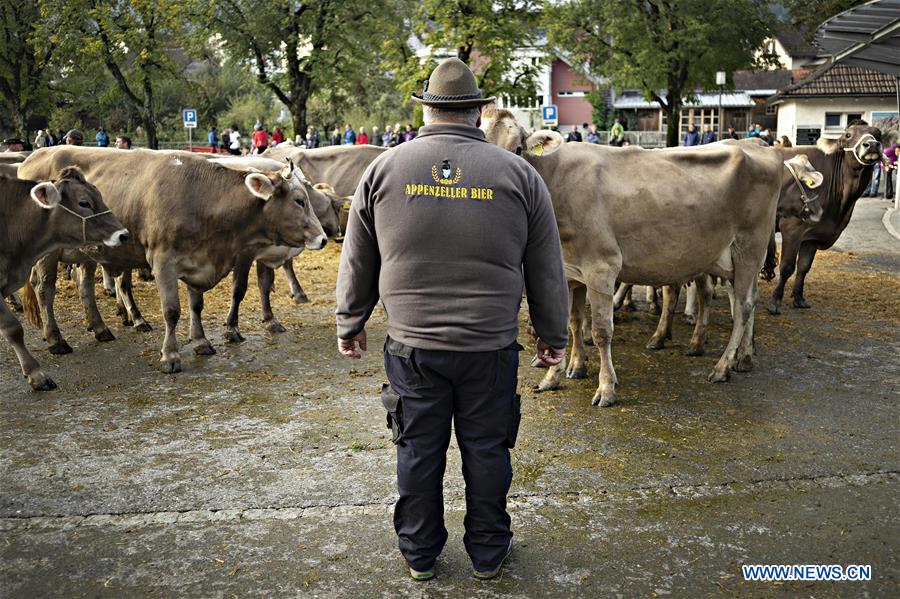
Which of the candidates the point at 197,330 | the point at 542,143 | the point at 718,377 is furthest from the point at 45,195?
the point at 718,377

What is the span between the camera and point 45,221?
7.96 meters

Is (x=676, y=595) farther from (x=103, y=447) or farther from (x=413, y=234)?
(x=103, y=447)

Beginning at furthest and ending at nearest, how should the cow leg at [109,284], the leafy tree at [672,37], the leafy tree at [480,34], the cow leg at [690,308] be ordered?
1. the leafy tree at [672,37]
2. the leafy tree at [480,34]
3. the cow leg at [109,284]
4. the cow leg at [690,308]

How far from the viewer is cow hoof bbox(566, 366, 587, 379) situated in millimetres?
7824

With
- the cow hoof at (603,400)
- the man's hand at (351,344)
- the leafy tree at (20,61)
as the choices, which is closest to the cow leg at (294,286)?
the cow hoof at (603,400)

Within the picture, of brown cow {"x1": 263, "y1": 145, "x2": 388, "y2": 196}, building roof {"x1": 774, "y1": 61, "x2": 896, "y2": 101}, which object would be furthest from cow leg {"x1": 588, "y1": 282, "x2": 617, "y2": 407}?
building roof {"x1": 774, "y1": 61, "x2": 896, "y2": 101}

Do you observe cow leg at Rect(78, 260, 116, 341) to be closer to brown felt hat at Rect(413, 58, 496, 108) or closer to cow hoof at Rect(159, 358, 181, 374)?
cow hoof at Rect(159, 358, 181, 374)

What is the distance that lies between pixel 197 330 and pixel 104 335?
Answer: 1262 mm

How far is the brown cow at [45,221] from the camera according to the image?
784 centimetres

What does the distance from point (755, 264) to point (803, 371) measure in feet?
3.61

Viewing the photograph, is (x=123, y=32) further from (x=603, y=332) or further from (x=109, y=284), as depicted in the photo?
(x=603, y=332)

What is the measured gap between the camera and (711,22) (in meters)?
32.9

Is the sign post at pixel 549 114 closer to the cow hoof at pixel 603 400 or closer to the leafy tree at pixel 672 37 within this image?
the leafy tree at pixel 672 37

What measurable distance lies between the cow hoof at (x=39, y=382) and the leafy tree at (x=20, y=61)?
31.0m
